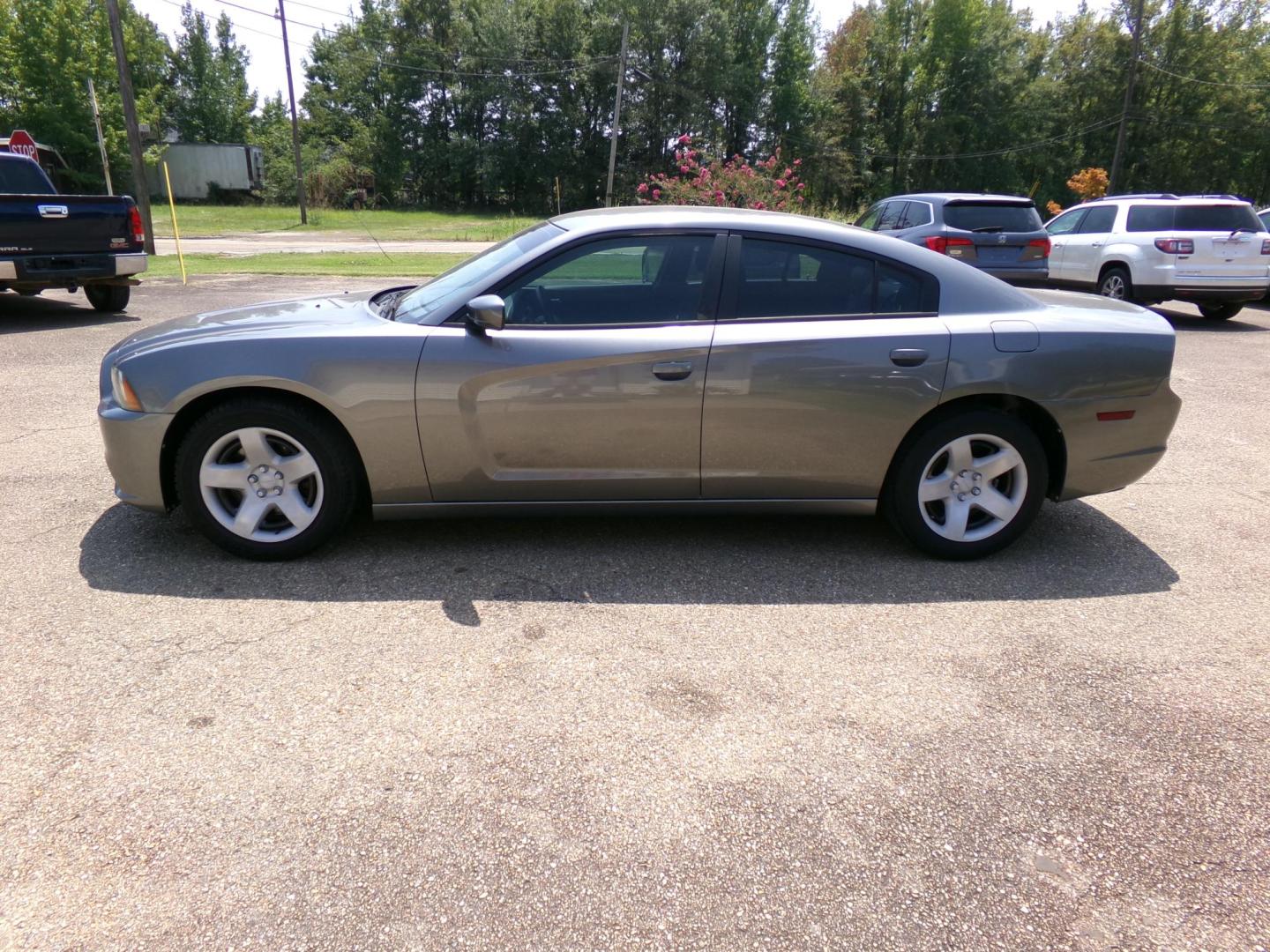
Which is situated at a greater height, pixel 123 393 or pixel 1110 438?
pixel 123 393

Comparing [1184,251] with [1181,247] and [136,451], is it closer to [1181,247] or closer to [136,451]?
[1181,247]

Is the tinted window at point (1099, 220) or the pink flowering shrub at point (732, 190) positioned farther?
the pink flowering shrub at point (732, 190)

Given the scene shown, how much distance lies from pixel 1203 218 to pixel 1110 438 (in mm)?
10191

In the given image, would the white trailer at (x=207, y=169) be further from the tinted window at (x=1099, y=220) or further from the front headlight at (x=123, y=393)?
the front headlight at (x=123, y=393)

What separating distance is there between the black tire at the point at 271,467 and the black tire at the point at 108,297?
8.99m

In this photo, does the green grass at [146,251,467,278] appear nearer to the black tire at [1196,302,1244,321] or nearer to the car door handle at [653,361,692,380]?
the black tire at [1196,302,1244,321]

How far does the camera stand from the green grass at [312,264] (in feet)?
54.5

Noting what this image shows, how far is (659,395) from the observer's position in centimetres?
386

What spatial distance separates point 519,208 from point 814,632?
5598 centimetres

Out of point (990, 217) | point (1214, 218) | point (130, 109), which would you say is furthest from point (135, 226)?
point (1214, 218)

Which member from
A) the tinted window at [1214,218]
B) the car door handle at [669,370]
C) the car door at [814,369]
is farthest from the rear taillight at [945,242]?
the car door handle at [669,370]

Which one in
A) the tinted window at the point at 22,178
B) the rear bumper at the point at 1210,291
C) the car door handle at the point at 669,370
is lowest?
the rear bumper at the point at 1210,291

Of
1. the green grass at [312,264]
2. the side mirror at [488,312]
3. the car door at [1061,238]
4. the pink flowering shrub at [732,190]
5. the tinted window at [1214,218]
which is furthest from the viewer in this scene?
the pink flowering shrub at [732,190]

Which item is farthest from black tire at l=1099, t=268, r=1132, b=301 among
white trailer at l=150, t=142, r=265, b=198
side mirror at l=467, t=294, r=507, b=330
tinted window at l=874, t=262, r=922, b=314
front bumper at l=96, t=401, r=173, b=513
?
white trailer at l=150, t=142, r=265, b=198
